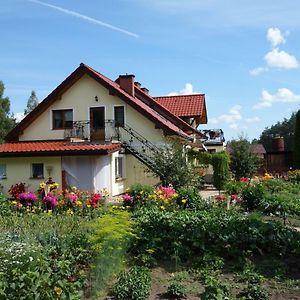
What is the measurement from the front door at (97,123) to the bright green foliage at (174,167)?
29.4 feet

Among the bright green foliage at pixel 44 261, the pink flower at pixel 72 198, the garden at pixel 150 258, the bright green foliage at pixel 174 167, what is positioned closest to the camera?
the bright green foliage at pixel 44 261

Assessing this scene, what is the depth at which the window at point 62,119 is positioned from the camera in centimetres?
2786

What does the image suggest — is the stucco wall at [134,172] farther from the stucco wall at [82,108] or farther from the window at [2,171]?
the window at [2,171]

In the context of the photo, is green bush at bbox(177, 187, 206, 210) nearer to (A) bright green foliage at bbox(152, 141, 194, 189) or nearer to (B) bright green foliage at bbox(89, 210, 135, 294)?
(A) bright green foliage at bbox(152, 141, 194, 189)

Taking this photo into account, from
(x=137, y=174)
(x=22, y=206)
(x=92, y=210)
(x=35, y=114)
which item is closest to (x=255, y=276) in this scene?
(x=92, y=210)

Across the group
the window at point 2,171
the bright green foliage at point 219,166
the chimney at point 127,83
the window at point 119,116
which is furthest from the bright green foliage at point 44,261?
the chimney at point 127,83

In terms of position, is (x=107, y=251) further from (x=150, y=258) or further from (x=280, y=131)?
(x=280, y=131)

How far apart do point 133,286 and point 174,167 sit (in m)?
11.8

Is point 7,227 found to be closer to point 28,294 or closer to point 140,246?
point 140,246

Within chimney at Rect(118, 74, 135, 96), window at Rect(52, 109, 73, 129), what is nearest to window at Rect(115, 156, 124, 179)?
window at Rect(52, 109, 73, 129)

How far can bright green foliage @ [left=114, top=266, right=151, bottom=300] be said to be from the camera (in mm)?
6090

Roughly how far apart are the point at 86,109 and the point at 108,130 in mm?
1969

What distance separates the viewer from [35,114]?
27.9 meters

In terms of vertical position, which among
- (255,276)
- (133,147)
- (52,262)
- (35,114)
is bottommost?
(255,276)
